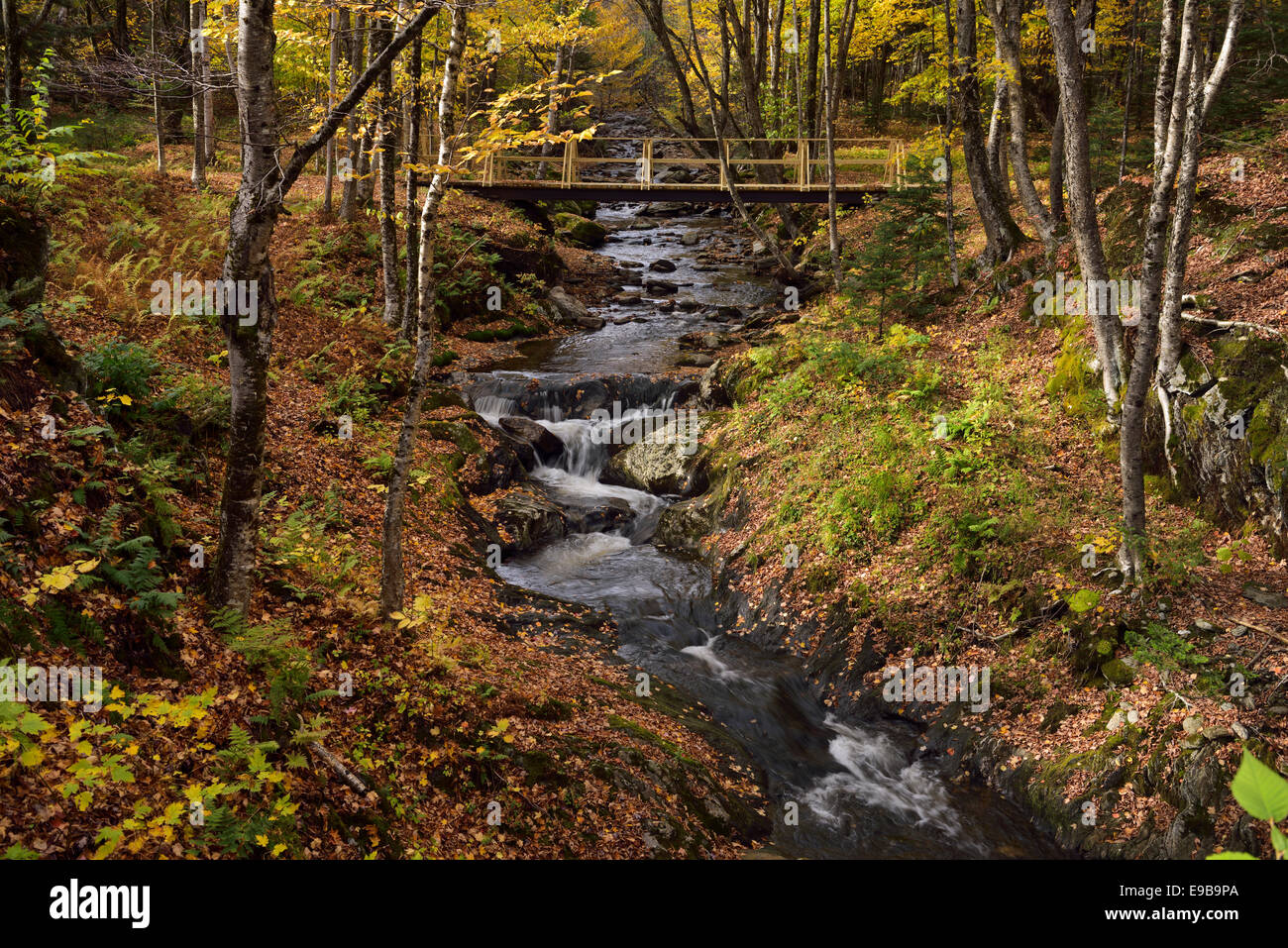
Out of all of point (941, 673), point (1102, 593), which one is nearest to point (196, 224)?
point (941, 673)

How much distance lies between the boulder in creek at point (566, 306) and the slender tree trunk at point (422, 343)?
16.2 m

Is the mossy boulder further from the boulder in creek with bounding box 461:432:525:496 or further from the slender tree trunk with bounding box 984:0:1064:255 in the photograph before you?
the boulder in creek with bounding box 461:432:525:496

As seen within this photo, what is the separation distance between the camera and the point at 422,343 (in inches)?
302

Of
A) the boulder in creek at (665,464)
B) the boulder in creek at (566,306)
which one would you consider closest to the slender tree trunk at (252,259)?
the boulder in creek at (665,464)

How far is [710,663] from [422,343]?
610 centimetres

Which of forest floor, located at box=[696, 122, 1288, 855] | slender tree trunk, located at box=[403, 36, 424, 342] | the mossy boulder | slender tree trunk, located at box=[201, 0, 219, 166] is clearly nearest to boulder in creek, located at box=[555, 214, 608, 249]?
slender tree trunk, located at box=[201, 0, 219, 166]

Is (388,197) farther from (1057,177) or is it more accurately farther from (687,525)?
(1057,177)

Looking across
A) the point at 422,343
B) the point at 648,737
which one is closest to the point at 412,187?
the point at 422,343

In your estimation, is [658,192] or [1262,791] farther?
[658,192]

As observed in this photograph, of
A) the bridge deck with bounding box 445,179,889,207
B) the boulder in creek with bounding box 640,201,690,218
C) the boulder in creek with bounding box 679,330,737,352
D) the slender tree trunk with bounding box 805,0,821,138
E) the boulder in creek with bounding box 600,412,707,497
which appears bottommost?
the boulder in creek with bounding box 600,412,707,497

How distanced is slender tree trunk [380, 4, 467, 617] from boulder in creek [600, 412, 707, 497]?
8343 millimetres

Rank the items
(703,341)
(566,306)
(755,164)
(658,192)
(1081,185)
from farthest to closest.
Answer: (566,306) → (755,164) → (658,192) → (703,341) → (1081,185)

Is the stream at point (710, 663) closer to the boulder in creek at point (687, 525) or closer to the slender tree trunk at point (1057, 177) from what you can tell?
the boulder in creek at point (687, 525)

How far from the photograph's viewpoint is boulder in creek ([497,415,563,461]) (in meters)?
16.2
